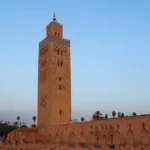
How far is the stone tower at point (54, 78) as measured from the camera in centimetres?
2920

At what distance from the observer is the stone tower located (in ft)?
95.8

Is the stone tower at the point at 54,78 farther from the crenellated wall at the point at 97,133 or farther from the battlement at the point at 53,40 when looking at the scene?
the crenellated wall at the point at 97,133

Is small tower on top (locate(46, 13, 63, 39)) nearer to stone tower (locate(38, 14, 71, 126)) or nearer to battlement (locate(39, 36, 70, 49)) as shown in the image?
stone tower (locate(38, 14, 71, 126))

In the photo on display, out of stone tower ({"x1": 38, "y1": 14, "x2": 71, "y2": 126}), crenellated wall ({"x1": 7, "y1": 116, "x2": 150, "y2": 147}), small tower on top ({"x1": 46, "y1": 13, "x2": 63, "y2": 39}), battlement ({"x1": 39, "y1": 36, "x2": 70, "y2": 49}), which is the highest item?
small tower on top ({"x1": 46, "y1": 13, "x2": 63, "y2": 39})

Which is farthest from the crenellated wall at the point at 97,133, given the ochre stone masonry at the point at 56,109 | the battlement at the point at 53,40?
the battlement at the point at 53,40

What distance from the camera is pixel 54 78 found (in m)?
29.8

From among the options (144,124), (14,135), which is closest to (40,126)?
(14,135)

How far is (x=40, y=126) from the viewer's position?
3036 cm

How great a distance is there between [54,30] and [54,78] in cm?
645

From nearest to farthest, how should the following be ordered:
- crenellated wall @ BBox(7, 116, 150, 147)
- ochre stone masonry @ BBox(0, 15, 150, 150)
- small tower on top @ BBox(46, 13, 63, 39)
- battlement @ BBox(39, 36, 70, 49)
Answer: crenellated wall @ BBox(7, 116, 150, 147), ochre stone masonry @ BBox(0, 15, 150, 150), battlement @ BBox(39, 36, 70, 49), small tower on top @ BBox(46, 13, 63, 39)

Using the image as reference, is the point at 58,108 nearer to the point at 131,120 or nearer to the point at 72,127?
the point at 72,127

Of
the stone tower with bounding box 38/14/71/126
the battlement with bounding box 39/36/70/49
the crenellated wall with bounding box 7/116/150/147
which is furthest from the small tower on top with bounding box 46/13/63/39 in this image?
the crenellated wall with bounding box 7/116/150/147

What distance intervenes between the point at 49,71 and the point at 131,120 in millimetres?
14293

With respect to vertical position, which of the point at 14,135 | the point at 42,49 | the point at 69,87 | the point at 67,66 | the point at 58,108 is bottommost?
the point at 14,135
